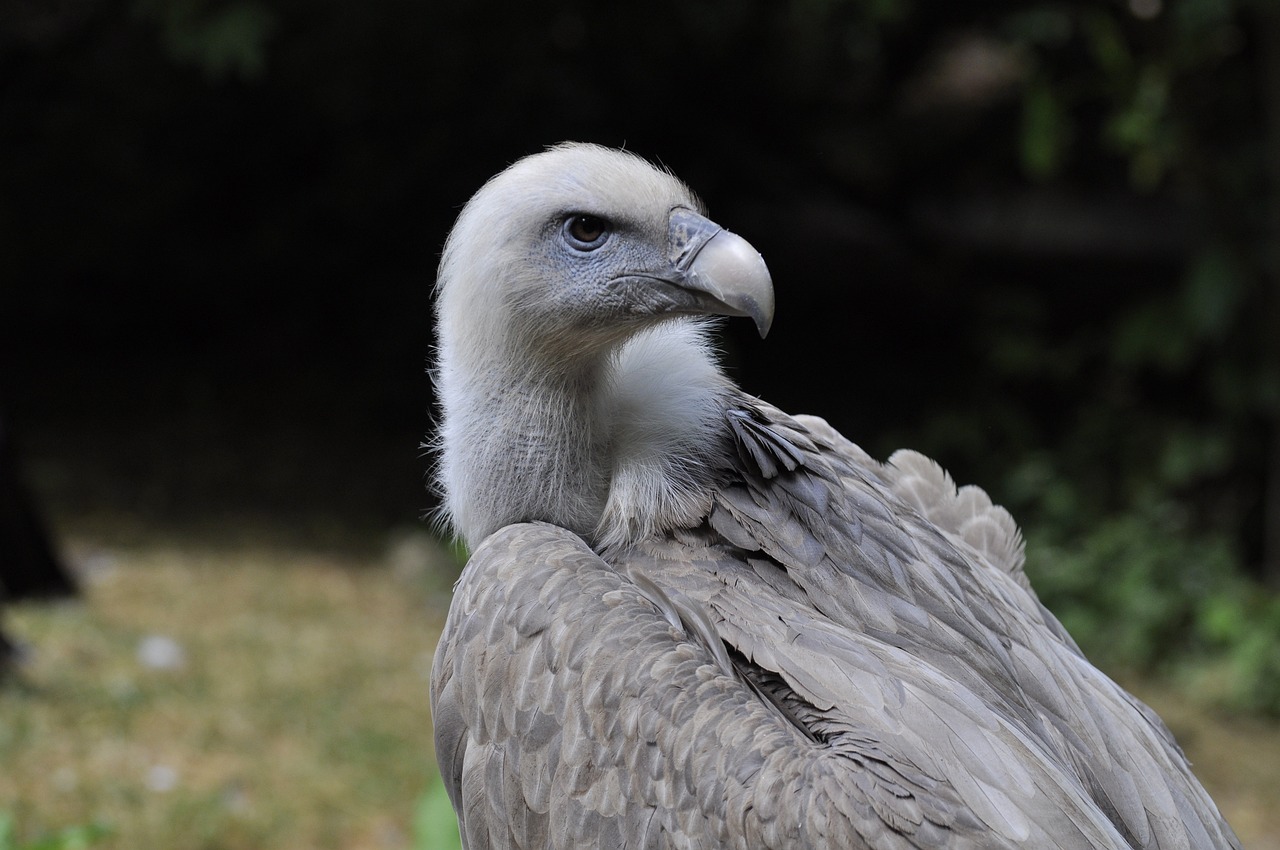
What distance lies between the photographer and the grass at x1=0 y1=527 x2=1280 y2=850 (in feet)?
14.5

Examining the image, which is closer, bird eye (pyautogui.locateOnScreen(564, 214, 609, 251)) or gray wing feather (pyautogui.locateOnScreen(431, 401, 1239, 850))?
gray wing feather (pyautogui.locateOnScreen(431, 401, 1239, 850))

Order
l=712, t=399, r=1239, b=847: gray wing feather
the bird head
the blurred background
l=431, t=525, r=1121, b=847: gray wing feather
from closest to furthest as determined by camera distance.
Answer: l=431, t=525, r=1121, b=847: gray wing feather < l=712, t=399, r=1239, b=847: gray wing feather < the bird head < the blurred background

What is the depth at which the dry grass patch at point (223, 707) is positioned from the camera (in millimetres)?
4469

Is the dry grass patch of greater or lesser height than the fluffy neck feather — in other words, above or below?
below

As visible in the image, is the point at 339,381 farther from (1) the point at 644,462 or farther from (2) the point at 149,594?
(1) the point at 644,462

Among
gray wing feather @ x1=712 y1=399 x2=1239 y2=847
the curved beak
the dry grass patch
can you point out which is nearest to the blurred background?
the dry grass patch

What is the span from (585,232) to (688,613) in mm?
727

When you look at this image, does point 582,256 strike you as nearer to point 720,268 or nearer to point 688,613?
point 720,268

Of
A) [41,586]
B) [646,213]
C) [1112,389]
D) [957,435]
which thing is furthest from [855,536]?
[1112,389]

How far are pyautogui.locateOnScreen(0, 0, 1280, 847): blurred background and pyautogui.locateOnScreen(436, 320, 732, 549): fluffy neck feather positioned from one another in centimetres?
234

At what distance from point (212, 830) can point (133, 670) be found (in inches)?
56.6

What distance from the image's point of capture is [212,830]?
14.2 feet

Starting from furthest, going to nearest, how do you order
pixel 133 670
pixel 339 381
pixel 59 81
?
pixel 339 381 < pixel 59 81 < pixel 133 670

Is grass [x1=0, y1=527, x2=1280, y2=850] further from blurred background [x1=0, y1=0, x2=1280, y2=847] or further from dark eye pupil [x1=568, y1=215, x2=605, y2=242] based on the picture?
dark eye pupil [x1=568, y1=215, x2=605, y2=242]
